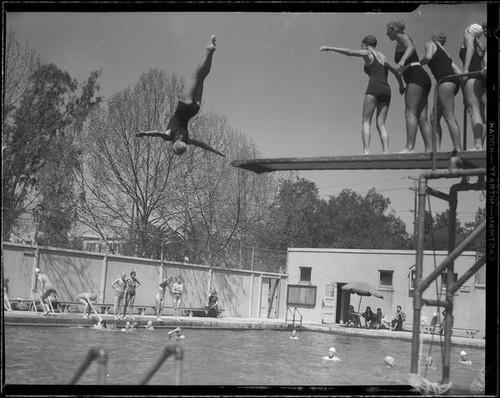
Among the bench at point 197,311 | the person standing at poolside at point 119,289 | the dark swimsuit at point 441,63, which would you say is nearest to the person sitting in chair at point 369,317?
the bench at point 197,311

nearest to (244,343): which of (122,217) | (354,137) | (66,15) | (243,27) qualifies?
(122,217)

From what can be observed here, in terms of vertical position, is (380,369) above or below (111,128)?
below

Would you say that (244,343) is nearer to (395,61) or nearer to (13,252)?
(13,252)

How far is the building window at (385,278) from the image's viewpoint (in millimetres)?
10203

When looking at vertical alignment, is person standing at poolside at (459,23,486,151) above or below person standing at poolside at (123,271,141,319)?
above

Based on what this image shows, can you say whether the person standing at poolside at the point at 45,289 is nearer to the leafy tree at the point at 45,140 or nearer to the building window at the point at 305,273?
the leafy tree at the point at 45,140

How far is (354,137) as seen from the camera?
A: 822 centimetres

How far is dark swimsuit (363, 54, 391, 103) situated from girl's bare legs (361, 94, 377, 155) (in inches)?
2.4

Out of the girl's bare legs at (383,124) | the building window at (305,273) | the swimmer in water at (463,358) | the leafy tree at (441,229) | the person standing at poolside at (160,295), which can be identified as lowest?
the swimmer in water at (463,358)

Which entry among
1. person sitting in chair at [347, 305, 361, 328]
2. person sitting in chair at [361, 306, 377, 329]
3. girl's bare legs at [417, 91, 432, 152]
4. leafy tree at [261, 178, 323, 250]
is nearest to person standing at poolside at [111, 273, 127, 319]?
leafy tree at [261, 178, 323, 250]

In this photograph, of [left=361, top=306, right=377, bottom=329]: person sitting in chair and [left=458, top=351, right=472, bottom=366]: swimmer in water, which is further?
[left=361, top=306, right=377, bottom=329]: person sitting in chair

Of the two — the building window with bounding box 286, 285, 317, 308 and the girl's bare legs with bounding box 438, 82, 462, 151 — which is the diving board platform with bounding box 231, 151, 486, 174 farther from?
the building window with bounding box 286, 285, 317, 308

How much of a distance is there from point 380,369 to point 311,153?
9.73ft

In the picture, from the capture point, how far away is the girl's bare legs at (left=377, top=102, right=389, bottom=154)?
20.7 feet
